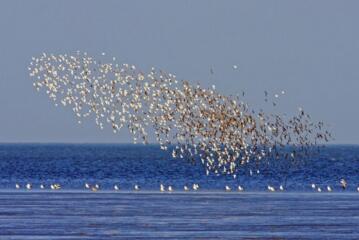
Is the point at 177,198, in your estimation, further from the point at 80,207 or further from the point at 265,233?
the point at 265,233

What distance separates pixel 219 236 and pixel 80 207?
15045 mm

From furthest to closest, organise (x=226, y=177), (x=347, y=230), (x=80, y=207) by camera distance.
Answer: (x=226, y=177) < (x=80, y=207) < (x=347, y=230)

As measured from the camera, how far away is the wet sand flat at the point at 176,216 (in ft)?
153

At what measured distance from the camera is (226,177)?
112m

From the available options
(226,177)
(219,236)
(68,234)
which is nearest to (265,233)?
(219,236)

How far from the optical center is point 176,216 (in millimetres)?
54188

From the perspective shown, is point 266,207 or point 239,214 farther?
point 266,207

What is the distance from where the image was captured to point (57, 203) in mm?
62656

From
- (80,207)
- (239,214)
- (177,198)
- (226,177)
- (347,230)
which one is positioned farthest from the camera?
(226,177)

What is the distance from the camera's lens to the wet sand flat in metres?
46.7

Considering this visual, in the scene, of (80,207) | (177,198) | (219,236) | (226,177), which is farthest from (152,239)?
(226,177)

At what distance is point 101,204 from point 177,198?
24.5 ft

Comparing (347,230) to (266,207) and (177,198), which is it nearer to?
(266,207)

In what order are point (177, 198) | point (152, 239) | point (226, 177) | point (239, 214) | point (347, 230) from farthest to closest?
point (226, 177) → point (177, 198) → point (239, 214) → point (347, 230) → point (152, 239)
